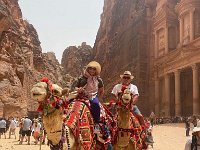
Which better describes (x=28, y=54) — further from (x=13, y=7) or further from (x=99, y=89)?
(x=99, y=89)

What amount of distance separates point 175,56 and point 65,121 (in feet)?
142

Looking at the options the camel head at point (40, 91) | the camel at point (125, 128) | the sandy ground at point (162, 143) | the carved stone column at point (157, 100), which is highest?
the carved stone column at point (157, 100)

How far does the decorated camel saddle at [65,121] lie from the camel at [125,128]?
0.48 m

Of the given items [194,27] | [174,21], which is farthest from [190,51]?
[174,21]

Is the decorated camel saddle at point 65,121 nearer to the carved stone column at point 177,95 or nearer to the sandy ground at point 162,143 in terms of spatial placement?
the sandy ground at point 162,143

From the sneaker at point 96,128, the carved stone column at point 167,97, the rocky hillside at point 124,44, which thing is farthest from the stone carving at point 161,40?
the sneaker at point 96,128

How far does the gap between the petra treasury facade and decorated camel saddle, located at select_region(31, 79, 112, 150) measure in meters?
38.4

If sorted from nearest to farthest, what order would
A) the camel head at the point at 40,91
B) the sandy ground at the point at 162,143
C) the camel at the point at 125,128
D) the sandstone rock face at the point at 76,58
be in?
the camel head at the point at 40,91 → the camel at the point at 125,128 → the sandy ground at the point at 162,143 → the sandstone rock face at the point at 76,58

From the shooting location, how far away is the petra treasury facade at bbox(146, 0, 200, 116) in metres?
44.6

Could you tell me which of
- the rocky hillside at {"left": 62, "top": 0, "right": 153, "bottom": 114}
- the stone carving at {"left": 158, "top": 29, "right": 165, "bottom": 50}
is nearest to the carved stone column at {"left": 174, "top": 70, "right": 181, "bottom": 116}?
the stone carving at {"left": 158, "top": 29, "right": 165, "bottom": 50}

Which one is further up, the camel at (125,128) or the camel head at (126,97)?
the camel head at (126,97)

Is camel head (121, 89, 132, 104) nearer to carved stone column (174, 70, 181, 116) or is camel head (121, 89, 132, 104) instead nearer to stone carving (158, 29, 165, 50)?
carved stone column (174, 70, 181, 116)

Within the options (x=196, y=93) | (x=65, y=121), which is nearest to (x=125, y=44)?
(x=196, y=93)

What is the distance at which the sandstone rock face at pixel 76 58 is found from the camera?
3442 inches
